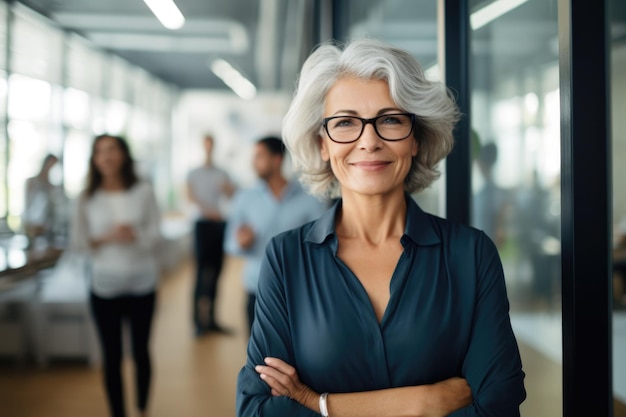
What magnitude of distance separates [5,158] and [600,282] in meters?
5.88

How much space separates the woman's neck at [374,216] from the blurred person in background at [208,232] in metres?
4.94

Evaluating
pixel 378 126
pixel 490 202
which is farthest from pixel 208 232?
pixel 378 126

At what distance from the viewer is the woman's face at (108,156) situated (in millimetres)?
3750

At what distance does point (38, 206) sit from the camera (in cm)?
562

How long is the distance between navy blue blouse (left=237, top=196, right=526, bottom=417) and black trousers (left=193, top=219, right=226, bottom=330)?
16.4 ft

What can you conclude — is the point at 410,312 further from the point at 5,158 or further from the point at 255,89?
the point at 255,89

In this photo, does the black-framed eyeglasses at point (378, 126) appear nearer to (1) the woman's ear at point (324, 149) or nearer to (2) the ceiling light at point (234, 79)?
(1) the woman's ear at point (324, 149)

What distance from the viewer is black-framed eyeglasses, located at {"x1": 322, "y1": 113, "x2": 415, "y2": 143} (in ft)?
4.67

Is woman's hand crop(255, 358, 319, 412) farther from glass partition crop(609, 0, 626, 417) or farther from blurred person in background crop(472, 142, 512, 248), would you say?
blurred person in background crop(472, 142, 512, 248)

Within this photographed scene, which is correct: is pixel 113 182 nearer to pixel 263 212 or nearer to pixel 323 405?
pixel 263 212

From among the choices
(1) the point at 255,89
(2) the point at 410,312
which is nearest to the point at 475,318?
(2) the point at 410,312

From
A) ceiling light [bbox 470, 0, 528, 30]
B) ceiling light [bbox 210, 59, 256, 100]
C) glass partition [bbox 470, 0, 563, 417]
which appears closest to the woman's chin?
glass partition [bbox 470, 0, 563, 417]

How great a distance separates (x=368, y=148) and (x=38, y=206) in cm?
494

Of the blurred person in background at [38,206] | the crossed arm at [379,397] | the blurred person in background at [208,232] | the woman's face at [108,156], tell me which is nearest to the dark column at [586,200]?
the crossed arm at [379,397]
